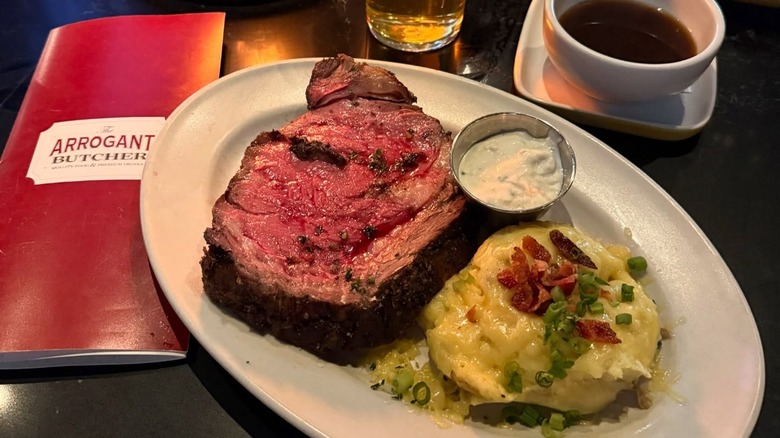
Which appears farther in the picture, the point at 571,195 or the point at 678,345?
the point at 571,195

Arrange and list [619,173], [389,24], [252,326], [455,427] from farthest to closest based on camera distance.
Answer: [389,24] → [619,173] → [252,326] → [455,427]

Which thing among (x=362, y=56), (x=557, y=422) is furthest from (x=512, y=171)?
(x=362, y=56)

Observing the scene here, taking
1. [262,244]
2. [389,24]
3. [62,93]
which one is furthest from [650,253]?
[62,93]

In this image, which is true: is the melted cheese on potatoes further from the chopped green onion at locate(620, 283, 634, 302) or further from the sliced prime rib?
the sliced prime rib

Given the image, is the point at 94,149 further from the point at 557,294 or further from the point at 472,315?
the point at 557,294

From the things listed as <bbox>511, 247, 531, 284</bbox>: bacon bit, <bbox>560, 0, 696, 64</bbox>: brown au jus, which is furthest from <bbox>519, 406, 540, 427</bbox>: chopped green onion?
<bbox>560, 0, 696, 64</bbox>: brown au jus

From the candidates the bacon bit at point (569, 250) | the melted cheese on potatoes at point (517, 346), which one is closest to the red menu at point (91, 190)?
the melted cheese on potatoes at point (517, 346)

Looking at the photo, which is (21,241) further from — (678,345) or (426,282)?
(678,345)
